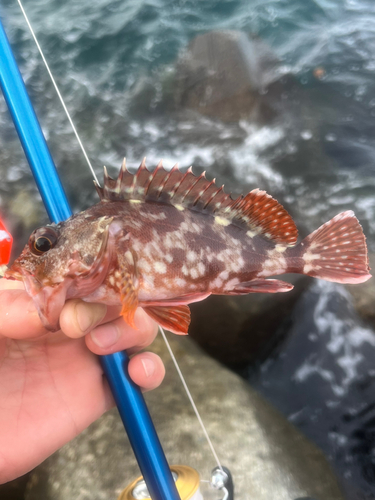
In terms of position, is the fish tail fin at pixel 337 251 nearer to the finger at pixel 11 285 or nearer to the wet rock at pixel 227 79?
the finger at pixel 11 285

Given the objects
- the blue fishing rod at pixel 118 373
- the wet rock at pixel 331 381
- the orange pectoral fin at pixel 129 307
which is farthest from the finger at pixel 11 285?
the wet rock at pixel 331 381

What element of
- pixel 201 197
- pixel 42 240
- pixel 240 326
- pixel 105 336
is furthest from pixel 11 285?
pixel 240 326

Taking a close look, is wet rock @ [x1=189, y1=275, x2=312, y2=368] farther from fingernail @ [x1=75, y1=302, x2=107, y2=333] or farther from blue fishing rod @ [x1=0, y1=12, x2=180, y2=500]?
fingernail @ [x1=75, y1=302, x2=107, y2=333]

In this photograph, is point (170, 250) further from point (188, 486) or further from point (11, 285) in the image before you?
point (188, 486)

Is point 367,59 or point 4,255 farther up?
point 4,255

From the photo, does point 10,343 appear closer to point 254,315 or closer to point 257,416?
point 257,416

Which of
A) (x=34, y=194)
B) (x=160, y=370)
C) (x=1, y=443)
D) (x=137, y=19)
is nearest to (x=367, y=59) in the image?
(x=137, y=19)
